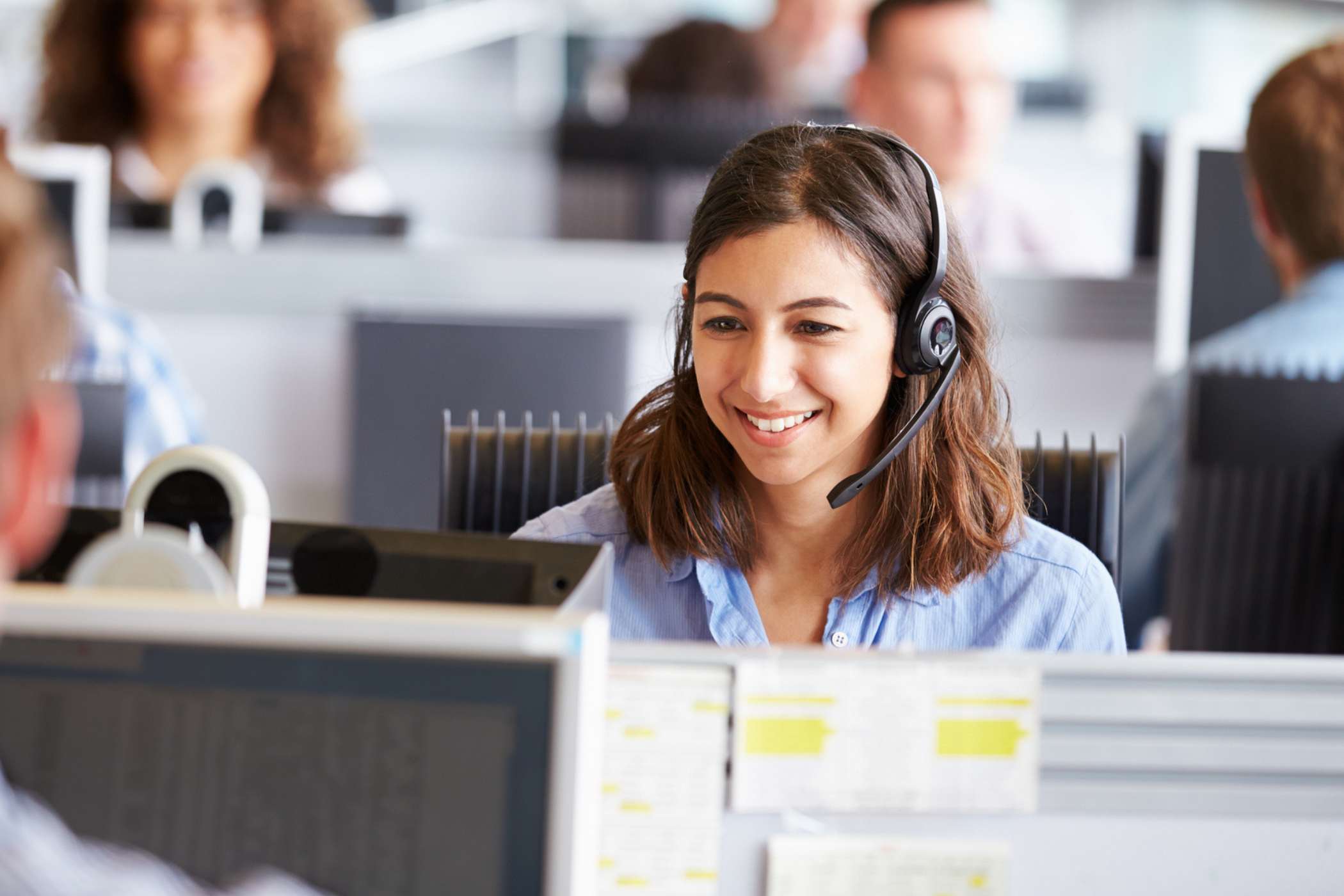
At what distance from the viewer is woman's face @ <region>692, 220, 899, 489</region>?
1118mm

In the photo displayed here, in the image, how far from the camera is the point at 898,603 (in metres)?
1.17

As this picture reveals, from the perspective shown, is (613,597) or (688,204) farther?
(688,204)

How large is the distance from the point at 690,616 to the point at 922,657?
1.64 ft

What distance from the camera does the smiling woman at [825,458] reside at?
1.13m

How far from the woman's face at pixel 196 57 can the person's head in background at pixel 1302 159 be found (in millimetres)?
1999

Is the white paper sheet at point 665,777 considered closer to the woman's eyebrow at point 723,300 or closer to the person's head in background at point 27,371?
the person's head in background at point 27,371

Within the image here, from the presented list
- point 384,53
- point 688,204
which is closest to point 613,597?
point 688,204

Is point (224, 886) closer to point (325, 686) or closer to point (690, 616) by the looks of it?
point (325, 686)

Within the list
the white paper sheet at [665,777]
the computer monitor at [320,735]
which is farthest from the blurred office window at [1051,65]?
the computer monitor at [320,735]

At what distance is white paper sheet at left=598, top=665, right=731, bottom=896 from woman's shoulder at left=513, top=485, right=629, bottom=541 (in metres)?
0.42

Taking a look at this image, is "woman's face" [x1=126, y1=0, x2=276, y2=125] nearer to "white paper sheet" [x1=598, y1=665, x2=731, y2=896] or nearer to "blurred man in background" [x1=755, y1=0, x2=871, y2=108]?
"white paper sheet" [x1=598, y1=665, x2=731, y2=896]

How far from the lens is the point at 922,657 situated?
Result: 71 cm

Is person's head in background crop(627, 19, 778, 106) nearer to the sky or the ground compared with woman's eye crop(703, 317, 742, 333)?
nearer to the sky

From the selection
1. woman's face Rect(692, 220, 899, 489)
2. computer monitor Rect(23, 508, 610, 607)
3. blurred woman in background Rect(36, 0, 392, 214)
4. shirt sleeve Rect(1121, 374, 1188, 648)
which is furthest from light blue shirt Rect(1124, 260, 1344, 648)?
blurred woman in background Rect(36, 0, 392, 214)
